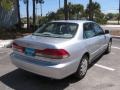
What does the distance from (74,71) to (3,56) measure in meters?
4.36

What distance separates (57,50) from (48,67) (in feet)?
1.45

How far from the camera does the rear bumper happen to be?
5.54 metres

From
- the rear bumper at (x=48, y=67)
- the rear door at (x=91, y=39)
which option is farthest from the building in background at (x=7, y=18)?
the rear bumper at (x=48, y=67)

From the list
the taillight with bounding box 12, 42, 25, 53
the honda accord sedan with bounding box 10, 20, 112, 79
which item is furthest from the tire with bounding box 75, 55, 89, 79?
the taillight with bounding box 12, 42, 25, 53

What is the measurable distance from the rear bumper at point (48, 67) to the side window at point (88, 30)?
1202 mm

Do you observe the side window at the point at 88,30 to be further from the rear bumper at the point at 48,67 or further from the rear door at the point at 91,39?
the rear bumper at the point at 48,67

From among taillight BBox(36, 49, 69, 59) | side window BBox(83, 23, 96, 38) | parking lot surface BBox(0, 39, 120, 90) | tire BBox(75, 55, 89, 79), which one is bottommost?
parking lot surface BBox(0, 39, 120, 90)

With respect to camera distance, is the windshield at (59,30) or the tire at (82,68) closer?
the tire at (82,68)

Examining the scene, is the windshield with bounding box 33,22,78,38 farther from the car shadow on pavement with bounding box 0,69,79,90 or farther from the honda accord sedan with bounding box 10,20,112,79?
the car shadow on pavement with bounding box 0,69,79,90

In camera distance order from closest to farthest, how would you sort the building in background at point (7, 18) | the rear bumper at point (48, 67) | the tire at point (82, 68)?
1. the rear bumper at point (48, 67)
2. the tire at point (82, 68)
3. the building in background at point (7, 18)

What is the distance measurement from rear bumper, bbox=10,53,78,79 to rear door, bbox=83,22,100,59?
3.39 feet

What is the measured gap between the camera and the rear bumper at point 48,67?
5.54m

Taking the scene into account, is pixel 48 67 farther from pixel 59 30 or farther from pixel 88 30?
pixel 88 30

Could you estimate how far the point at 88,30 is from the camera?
23.9ft
